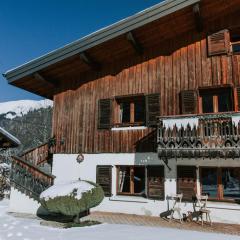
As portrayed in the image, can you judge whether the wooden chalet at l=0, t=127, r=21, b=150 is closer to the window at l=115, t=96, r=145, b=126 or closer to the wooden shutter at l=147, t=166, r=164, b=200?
the window at l=115, t=96, r=145, b=126

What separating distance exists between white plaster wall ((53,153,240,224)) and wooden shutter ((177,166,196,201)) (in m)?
0.20

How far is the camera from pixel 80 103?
16.9m

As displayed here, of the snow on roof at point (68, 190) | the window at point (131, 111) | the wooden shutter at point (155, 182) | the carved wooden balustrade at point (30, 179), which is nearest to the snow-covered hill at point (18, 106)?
the carved wooden balustrade at point (30, 179)

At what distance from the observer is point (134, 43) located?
49.6 feet

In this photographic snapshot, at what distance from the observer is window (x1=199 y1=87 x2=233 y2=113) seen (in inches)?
545

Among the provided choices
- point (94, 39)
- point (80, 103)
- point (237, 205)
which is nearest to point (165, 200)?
point (237, 205)

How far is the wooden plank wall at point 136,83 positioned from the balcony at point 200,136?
4.54ft

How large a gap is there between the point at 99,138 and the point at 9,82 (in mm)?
5583

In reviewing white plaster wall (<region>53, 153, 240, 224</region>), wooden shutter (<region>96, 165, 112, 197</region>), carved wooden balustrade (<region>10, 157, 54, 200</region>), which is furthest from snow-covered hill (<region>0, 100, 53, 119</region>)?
wooden shutter (<region>96, 165, 112, 197</region>)

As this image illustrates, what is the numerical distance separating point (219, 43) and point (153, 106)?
386cm

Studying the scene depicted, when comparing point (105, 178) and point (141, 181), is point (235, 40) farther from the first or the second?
point (105, 178)

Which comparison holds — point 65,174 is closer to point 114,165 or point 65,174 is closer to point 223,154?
point 114,165

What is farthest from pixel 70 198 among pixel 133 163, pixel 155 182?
pixel 155 182

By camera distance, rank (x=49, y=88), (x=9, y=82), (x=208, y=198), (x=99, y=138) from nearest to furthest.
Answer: (x=208, y=198), (x=99, y=138), (x=9, y=82), (x=49, y=88)
